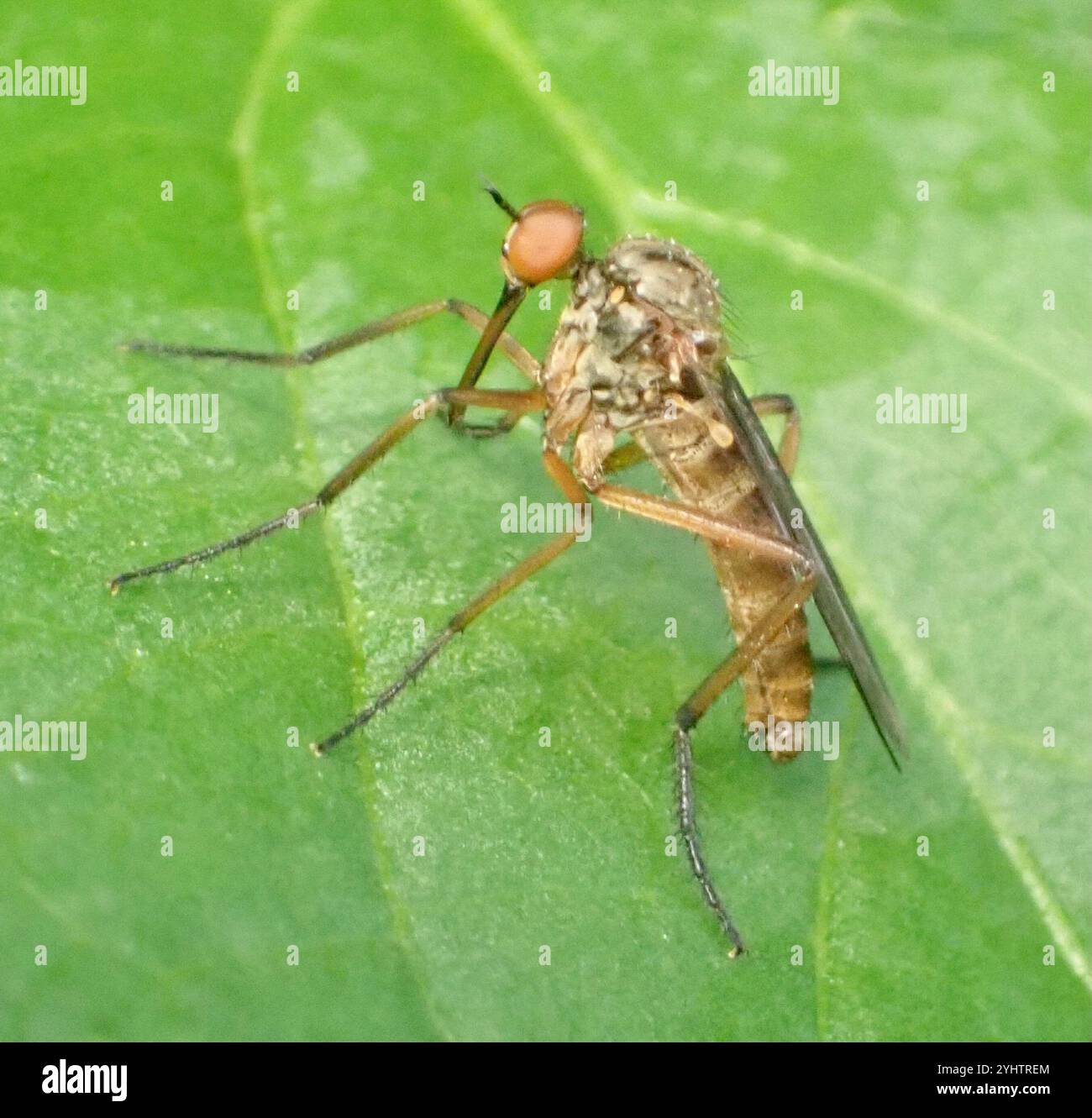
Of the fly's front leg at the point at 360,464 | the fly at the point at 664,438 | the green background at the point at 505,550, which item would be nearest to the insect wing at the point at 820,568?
the fly at the point at 664,438

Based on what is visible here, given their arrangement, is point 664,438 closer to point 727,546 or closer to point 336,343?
point 727,546

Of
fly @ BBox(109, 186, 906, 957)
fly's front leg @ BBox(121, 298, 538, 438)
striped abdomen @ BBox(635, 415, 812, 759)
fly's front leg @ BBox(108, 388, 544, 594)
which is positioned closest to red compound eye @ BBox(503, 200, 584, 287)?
fly @ BBox(109, 186, 906, 957)

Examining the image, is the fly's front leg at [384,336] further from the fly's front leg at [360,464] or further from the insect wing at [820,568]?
the insect wing at [820,568]

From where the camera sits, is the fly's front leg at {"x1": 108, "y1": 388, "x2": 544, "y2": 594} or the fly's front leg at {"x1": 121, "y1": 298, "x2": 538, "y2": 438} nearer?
the fly's front leg at {"x1": 108, "y1": 388, "x2": 544, "y2": 594}

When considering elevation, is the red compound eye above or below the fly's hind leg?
above

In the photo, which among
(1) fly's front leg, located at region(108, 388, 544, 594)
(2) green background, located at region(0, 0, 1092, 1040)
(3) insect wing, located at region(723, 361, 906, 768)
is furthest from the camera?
(3) insect wing, located at region(723, 361, 906, 768)

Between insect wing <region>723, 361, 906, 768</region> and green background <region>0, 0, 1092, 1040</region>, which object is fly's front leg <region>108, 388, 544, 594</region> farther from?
insect wing <region>723, 361, 906, 768</region>

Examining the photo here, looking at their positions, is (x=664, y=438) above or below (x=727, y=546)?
above

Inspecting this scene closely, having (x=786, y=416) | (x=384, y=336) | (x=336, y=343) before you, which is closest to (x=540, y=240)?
(x=384, y=336)
